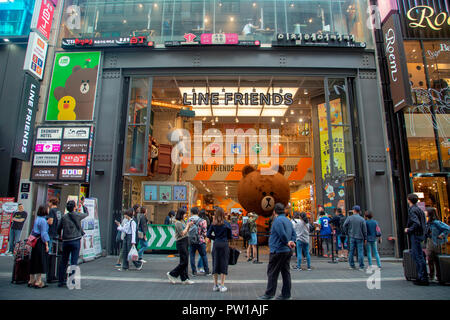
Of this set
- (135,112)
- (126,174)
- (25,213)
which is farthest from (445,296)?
(25,213)

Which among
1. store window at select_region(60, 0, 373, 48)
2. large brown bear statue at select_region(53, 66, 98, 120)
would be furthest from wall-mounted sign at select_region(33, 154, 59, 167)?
store window at select_region(60, 0, 373, 48)

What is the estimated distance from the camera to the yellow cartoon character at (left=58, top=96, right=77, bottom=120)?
39.3ft

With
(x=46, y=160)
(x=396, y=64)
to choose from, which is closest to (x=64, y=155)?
(x=46, y=160)

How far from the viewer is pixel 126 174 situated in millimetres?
11984

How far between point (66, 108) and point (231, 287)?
998 cm

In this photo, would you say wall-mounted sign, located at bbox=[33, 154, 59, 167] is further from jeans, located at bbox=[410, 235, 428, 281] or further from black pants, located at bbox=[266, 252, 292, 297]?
jeans, located at bbox=[410, 235, 428, 281]

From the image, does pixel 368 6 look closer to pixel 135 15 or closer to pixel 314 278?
pixel 135 15

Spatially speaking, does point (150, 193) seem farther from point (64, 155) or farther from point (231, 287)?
point (231, 287)

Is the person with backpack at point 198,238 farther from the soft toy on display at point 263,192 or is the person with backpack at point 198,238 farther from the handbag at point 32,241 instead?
the soft toy on display at point 263,192

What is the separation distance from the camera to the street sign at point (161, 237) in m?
11.6

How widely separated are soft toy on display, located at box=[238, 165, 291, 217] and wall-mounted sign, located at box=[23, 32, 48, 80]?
10.0m

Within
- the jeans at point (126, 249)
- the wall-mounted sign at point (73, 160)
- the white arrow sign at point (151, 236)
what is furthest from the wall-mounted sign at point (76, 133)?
the jeans at point (126, 249)

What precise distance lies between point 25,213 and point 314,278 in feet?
33.9

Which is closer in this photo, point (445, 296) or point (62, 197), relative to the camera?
point (445, 296)
